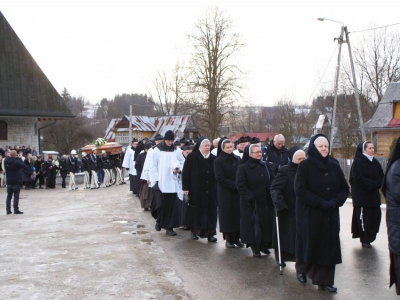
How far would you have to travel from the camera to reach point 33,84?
111 ft

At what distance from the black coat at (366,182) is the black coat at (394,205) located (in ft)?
12.1

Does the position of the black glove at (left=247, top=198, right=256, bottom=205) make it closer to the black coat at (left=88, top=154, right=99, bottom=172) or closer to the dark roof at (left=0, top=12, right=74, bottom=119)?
the black coat at (left=88, top=154, right=99, bottom=172)

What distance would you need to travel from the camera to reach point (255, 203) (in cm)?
793

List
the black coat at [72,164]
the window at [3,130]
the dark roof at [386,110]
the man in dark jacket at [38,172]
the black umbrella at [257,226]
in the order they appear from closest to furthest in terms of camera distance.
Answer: the black umbrella at [257,226] < the black coat at [72,164] < the man in dark jacket at [38,172] < the window at [3,130] < the dark roof at [386,110]

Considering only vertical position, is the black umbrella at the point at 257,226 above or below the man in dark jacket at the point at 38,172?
above

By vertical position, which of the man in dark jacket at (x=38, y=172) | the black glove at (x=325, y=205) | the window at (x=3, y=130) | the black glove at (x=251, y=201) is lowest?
the man in dark jacket at (x=38, y=172)

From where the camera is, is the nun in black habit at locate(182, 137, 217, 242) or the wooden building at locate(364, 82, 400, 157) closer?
the nun in black habit at locate(182, 137, 217, 242)

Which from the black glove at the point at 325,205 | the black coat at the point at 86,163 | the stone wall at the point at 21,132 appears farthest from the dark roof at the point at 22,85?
the black glove at the point at 325,205

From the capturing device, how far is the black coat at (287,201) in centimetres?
707

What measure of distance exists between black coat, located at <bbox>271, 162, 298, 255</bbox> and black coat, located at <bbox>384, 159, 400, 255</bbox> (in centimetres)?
206

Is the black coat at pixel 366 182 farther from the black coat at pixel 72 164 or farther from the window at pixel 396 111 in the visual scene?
the window at pixel 396 111

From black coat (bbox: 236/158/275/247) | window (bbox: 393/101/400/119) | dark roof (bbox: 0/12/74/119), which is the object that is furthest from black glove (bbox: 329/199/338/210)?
window (bbox: 393/101/400/119)

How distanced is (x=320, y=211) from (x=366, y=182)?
2.97m

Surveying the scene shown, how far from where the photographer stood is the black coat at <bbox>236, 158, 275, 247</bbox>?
7.88m
